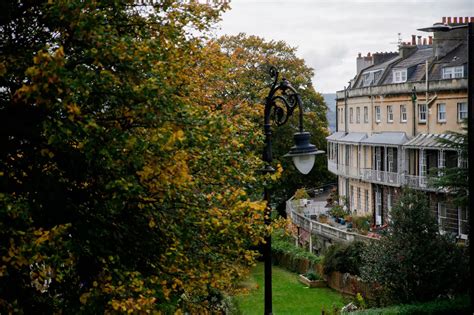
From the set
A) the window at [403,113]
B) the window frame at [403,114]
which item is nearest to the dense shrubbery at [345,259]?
the window frame at [403,114]

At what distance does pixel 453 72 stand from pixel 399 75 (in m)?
7.55

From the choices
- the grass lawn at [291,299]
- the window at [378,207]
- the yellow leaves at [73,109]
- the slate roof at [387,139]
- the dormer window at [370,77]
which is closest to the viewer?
the yellow leaves at [73,109]

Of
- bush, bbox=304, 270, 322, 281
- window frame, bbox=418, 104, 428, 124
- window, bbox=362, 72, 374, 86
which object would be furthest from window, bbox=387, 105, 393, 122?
bush, bbox=304, 270, 322, 281

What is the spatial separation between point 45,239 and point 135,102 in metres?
2.78

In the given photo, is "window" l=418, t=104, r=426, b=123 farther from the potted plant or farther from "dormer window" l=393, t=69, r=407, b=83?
the potted plant

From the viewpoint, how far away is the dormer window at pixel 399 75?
5412 cm

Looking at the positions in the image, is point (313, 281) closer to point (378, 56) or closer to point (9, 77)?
point (378, 56)

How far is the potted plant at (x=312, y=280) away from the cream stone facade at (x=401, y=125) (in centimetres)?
756

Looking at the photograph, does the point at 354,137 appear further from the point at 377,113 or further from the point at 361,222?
the point at 361,222

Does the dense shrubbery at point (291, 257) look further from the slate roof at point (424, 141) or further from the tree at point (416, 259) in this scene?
the tree at point (416, 259)

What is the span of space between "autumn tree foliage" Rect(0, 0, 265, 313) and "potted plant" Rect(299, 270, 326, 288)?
29.2 metres

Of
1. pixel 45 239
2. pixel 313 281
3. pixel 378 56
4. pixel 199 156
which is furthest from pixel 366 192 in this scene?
pixel 45 239

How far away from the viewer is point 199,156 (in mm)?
13625

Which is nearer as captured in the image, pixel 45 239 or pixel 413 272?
pixel 45 239
